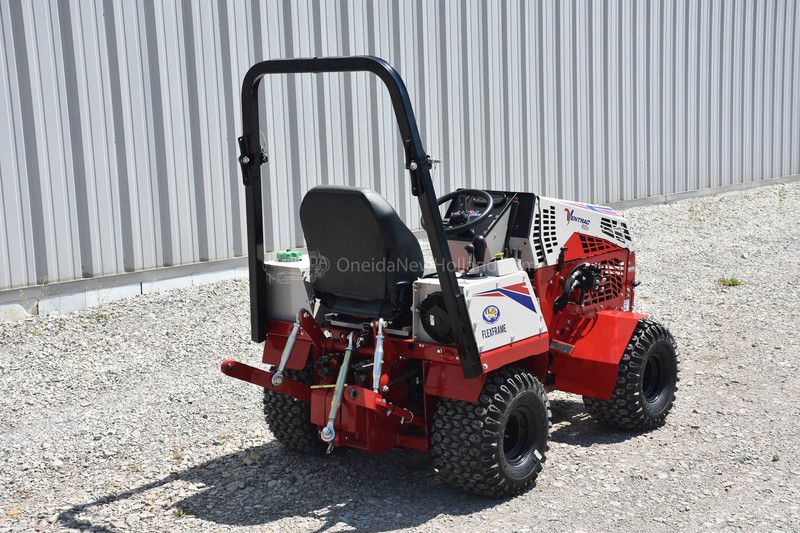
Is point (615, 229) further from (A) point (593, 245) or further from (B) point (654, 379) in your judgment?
(B) point (654, 379)

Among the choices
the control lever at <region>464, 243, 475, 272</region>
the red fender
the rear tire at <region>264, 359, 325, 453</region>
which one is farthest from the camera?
the red fender

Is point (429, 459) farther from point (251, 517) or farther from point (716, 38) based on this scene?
point (716, 38)

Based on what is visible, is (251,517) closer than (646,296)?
Yes

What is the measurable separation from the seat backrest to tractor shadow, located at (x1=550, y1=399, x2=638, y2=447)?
157 centimetres

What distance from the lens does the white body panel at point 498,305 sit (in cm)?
420

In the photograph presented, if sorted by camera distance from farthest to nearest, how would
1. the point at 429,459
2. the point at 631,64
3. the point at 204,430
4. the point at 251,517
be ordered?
1. the point at 631,64
2. the point at 204,430
3. the point at 429,459
4. the point at 251,517

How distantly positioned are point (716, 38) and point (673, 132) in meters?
1.80

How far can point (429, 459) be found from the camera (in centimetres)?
497

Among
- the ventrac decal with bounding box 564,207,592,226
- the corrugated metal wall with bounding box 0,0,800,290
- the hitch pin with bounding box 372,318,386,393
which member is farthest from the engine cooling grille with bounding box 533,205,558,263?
the corrugated metal wall with bounding box 0,0,800,290

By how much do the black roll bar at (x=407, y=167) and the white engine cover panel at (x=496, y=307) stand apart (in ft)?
0.34

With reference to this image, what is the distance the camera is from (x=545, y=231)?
16.5 feet

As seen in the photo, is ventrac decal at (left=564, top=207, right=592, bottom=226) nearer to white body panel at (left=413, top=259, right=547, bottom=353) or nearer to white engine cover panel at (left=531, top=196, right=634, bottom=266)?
white engine cover panel at (left=531, top=196, right=634, bottom=266)

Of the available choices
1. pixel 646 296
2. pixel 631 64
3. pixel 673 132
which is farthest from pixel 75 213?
pixel 673 132

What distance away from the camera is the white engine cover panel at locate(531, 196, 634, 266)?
5000 mm
